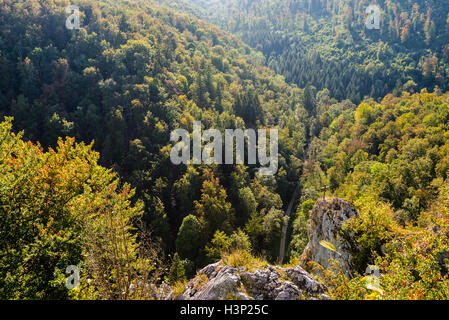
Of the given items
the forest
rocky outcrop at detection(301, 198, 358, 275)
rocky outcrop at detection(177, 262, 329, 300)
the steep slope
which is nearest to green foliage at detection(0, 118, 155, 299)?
the forest

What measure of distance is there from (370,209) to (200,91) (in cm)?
7280

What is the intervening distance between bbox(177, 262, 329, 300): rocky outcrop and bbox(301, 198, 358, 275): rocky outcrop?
8.26 metres

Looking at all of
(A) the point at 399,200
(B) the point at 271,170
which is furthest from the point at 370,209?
(B) the point at 271,170

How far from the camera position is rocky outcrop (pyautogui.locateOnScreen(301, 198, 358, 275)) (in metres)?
19.3

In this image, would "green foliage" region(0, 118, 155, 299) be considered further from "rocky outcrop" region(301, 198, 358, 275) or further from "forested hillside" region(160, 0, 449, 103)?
"forested hillside" region(160, 0, 449, 103)

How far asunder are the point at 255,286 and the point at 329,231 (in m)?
12.3

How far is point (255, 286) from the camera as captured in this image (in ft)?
37.3

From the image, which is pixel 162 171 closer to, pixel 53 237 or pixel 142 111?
pixel 142 111

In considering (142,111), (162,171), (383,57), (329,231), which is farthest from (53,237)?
(383,57)

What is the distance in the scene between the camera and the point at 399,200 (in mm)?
40375

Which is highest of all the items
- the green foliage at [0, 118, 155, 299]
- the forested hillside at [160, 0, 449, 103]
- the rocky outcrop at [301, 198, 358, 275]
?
the forested hillside at [160, 0, 449, 103]

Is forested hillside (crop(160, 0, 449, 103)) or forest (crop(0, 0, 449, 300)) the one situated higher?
forested hillside (crop(160, 0, 449, 103))

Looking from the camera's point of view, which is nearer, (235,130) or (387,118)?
(235,130)

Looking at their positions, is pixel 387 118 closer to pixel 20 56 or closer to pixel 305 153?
pixel 305 153
